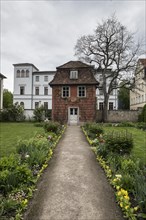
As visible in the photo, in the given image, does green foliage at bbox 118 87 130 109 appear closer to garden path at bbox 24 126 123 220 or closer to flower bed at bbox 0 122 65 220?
garden path at bbox 24 126 123 220


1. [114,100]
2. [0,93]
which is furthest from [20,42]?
[114,100]

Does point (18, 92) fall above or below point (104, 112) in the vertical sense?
above

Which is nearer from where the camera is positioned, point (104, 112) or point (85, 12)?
point (85, 12)

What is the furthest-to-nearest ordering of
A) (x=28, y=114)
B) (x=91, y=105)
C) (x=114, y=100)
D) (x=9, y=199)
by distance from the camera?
(x=114, y=100) → (x=28, y=114) → (x=91, y=105) → (x=9, y=199)

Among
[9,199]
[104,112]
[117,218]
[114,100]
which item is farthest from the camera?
[114,100]

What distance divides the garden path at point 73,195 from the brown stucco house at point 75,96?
54.6ft

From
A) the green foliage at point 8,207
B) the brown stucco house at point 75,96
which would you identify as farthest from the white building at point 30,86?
the green foliage at point 8,207

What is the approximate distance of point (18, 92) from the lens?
1628 inches

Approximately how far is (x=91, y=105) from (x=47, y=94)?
20858 mm

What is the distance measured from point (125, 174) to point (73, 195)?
1479mm

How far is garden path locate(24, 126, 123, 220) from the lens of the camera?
139 inches

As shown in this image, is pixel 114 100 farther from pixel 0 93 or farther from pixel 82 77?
pixel 0 93

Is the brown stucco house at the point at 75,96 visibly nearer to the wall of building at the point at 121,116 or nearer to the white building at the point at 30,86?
the wall of building at the point at 121,116

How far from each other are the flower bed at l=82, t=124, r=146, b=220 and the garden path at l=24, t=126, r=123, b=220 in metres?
0.21
